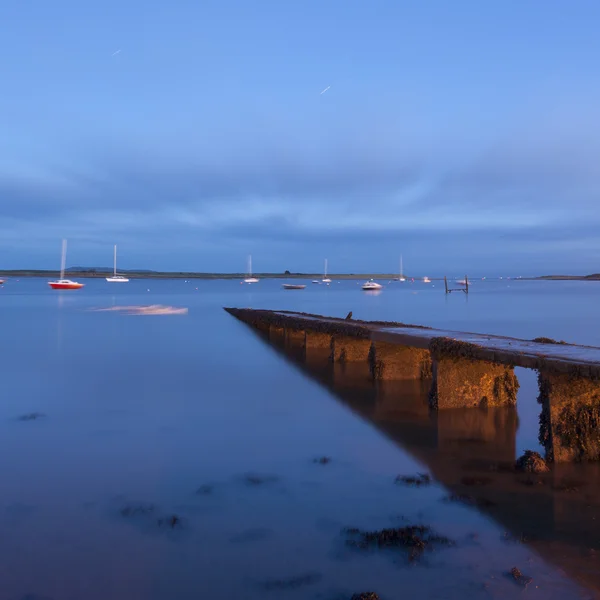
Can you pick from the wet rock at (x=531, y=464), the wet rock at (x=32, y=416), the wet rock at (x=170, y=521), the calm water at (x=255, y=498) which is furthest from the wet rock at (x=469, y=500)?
the wet rock at (x=32, y=416)

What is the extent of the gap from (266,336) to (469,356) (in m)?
21.6

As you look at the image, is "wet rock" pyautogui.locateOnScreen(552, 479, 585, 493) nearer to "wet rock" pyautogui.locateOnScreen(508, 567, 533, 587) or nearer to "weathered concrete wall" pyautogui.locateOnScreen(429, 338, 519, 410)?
"wet rock" pyautogui.locateOnScreen(508, 567, 533, 587)

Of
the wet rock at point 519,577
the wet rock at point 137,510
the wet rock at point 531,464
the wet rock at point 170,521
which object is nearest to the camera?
the wet rock at point 519,577

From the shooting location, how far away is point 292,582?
5.95m

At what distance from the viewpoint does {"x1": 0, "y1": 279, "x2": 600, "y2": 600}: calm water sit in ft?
19.5

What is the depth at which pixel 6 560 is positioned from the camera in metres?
6.28

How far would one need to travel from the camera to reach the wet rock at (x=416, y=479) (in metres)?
8.63

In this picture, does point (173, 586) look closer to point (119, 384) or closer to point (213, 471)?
point (213, 471)

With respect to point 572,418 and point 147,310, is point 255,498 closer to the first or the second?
point 572,418

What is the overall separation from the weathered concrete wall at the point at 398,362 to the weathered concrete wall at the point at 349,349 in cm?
328

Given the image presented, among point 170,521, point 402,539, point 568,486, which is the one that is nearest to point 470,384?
point 568,486

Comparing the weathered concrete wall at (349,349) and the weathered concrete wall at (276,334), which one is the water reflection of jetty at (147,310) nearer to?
the weathered concrete wall at (276,334)

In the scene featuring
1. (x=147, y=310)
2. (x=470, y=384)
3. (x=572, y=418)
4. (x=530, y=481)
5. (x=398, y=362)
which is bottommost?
(x=530, y=481)

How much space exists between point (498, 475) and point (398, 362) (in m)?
7.47
